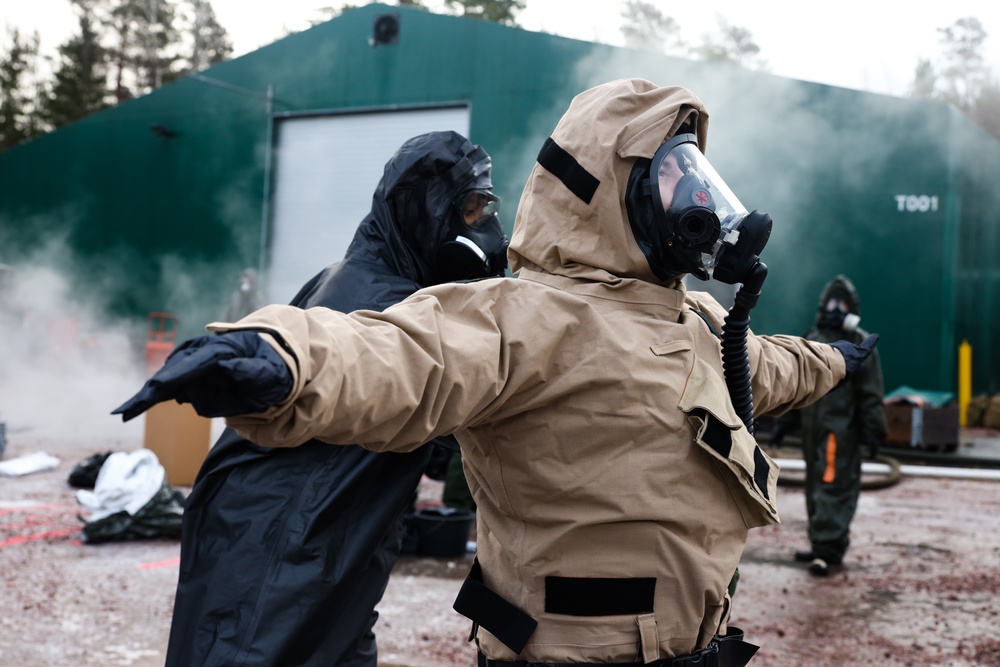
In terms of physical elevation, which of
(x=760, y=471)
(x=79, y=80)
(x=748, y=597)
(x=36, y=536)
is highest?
(x=79, y=80)

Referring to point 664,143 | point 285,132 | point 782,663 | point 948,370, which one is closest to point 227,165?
point 285,132

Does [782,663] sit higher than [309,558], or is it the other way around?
[309,558]

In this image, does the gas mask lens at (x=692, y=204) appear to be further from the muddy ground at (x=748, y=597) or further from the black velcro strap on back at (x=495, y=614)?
the muddy ground at (x=748, y=597)

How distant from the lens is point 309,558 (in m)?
2.16

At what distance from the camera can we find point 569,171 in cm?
184

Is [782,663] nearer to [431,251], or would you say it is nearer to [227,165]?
[431,251]

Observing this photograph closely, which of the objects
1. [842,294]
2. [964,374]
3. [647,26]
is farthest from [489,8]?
[842,294]

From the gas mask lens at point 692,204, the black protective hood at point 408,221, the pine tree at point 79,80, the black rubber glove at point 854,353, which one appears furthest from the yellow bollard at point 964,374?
the pine tree at point 79,80

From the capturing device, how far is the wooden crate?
11.1 metres

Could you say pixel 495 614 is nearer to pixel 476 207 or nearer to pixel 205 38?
pixel 476 207

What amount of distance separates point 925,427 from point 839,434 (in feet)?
20.4

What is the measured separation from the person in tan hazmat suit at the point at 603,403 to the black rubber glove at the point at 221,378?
0.86ft

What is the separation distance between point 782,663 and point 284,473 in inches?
109

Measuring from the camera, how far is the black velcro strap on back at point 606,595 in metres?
1.71
